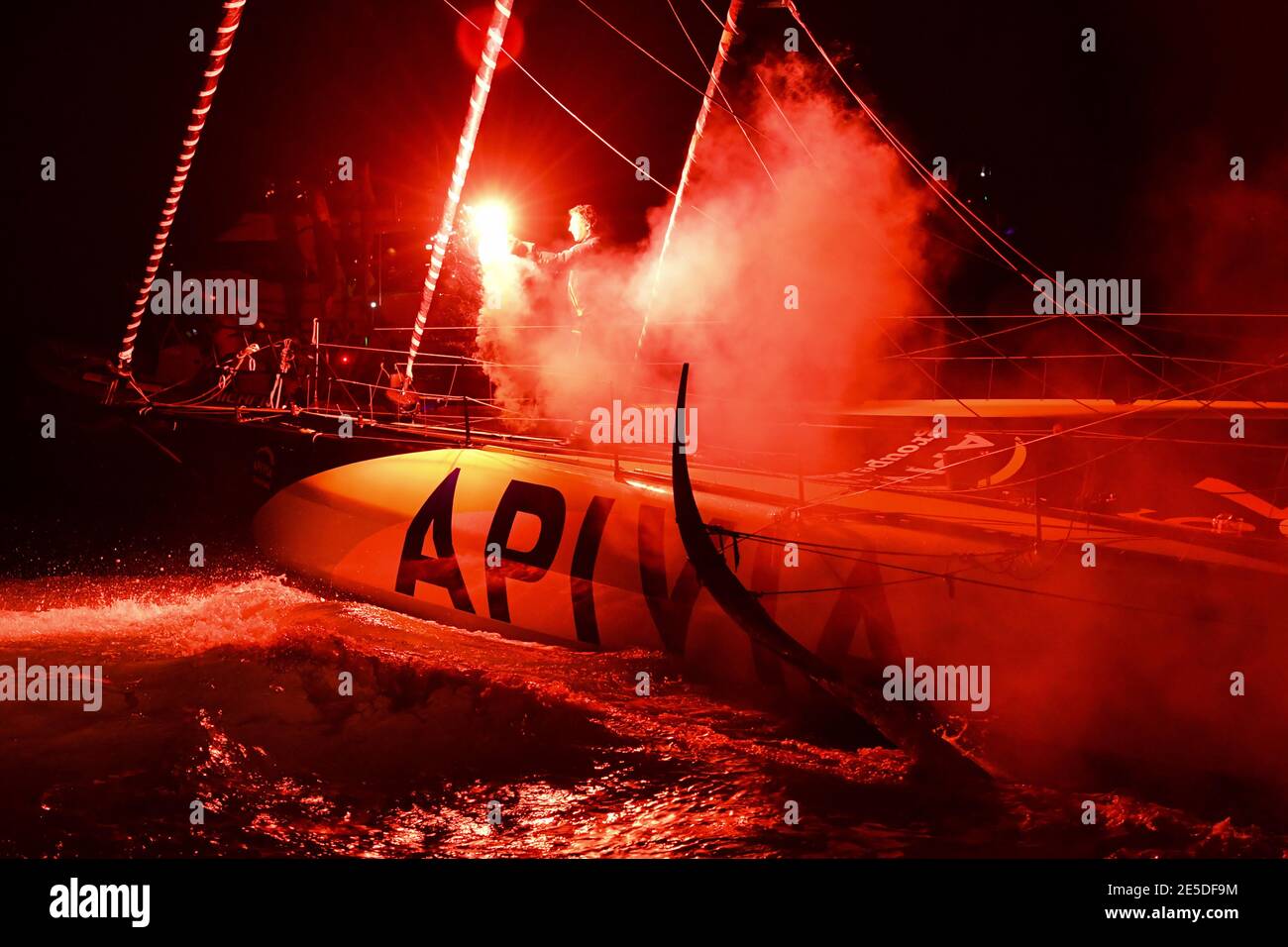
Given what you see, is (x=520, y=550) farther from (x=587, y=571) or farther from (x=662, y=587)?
(x=662, y=587)

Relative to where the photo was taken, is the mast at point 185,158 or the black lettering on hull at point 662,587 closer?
the mast at point 185,158

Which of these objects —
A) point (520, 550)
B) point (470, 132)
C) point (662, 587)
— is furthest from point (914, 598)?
point (470, 132)

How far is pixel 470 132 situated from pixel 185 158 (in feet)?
7.60

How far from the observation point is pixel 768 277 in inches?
364

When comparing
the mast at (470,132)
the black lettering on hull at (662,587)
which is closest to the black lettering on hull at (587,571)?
the black lettering on hull at (662,587)

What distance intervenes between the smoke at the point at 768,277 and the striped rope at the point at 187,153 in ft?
10.7

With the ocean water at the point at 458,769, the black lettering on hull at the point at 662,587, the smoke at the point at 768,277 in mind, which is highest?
the smoke at the point at 768,277

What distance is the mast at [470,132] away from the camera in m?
7.25

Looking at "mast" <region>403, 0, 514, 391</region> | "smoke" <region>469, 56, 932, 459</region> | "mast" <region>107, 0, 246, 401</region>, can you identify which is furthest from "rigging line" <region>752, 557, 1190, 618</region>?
"mast" <region>107, 0, 246, 401</region>

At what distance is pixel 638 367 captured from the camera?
9.84 m

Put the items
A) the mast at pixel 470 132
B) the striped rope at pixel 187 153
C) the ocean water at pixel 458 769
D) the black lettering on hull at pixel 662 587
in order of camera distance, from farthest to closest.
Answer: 1. the black lettering on hull at pixel 662 587
2. the mast at pixel 470 132
3. the striped rope at pixel 187 153
4. the ocean water at pixel 458 769

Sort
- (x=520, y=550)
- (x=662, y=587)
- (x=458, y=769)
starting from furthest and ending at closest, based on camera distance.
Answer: (x=520, y=550) → (x=662, y=587) → (x=458, y=769)

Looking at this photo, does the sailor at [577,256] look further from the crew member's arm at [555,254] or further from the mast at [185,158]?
the mast at [185,158]
